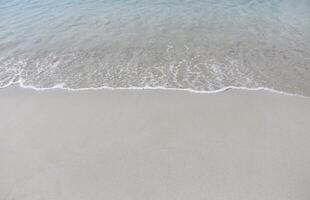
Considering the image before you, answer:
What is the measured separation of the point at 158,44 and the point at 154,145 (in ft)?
13.1

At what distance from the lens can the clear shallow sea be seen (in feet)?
22.3

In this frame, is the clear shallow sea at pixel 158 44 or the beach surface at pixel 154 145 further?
the clear shallow sea at pixel 158 44

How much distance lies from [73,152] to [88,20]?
5.97m

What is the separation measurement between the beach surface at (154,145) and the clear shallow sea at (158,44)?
623mm

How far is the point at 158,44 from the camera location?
8.27m

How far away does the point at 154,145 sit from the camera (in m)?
4.87

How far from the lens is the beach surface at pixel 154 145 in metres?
4.18

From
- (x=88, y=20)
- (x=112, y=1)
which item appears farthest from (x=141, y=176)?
(x=112, y=1)

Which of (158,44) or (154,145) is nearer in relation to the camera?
(154,145)

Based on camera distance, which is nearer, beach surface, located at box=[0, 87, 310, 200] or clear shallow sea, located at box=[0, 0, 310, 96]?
beach surface, located at box=[0, 87, 310, 200]

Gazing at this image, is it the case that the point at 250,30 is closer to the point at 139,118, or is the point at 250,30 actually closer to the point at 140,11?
the point at 140,11

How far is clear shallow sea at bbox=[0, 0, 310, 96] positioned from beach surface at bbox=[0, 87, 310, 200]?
2.04ft

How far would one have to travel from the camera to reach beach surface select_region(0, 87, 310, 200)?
418 centimetres

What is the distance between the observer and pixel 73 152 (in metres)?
4.81
